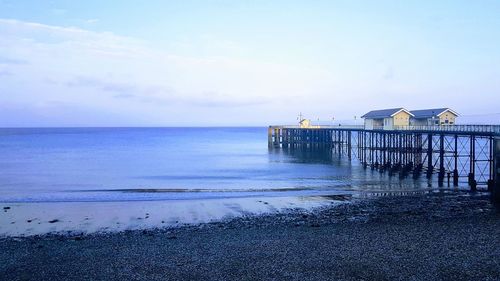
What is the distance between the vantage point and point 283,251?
33.3 feet

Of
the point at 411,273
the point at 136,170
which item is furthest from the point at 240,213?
the point at 136,170

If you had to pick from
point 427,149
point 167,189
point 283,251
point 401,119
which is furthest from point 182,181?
point 401,119

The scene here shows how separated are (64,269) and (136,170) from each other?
82.6 ft

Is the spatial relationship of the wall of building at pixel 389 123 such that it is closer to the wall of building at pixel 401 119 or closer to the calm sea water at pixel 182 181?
the wall of building at pixel 401 119

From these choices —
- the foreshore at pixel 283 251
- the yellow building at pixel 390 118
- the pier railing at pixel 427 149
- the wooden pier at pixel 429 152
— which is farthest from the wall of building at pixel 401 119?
the foreshore at pixel 283 251

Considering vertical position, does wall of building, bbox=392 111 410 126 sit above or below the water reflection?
above

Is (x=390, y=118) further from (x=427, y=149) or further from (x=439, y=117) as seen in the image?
(x=427, y=149)

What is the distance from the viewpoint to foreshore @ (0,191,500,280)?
341 inches

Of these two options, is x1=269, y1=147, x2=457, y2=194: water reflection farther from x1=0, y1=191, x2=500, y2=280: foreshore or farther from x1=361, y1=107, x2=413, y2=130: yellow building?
x1=0, y1=191, x2=500, y2=280: foreshore

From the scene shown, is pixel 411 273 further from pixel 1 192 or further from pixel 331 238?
pixel 1 192

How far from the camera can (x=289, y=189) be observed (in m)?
22.7

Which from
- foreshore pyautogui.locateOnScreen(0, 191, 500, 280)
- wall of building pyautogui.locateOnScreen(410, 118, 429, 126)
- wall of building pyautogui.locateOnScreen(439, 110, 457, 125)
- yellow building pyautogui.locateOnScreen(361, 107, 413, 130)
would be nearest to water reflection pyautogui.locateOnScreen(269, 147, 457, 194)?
yellow building pyautogui.locateOnScreen(361, 107, 413, 130)

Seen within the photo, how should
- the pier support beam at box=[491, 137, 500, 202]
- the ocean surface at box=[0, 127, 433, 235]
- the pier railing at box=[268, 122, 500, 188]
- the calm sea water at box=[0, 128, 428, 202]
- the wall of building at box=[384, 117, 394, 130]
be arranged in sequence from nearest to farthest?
the ocean surface at box=[0, 127, 433, 235] → the pier support beam at box=[491, 137, 500, 202] → the calm sea water at box=[0, 128, 428, 202] → the pier railing at box=[268, 122, 500, 188] → the wall of building at box=[384, 117, 394, 130]

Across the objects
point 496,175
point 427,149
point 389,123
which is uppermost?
point 389,123
